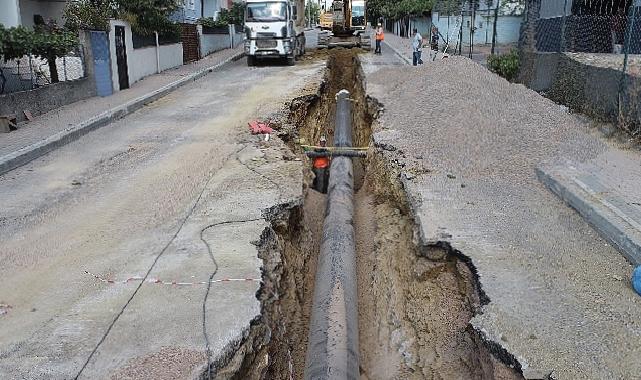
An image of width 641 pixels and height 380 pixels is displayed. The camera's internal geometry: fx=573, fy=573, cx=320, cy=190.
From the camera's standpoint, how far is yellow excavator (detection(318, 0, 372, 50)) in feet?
94.2

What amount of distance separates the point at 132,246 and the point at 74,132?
19.5 ft

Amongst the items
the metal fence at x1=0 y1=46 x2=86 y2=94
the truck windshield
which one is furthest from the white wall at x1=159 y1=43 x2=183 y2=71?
the metal fence at x1=0 y1=46 x2=86 y2=94

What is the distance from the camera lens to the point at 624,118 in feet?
32.9

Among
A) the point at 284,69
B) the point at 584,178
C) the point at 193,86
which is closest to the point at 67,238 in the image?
the point at 584,178

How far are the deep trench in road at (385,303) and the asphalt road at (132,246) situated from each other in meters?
0.28

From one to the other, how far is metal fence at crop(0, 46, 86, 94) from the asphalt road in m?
2.39

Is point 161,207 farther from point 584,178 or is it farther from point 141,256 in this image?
→ point 584,178

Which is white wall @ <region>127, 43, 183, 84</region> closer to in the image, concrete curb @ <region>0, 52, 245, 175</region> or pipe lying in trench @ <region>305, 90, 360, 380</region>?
concrete curb @ <region>0, 52, 245, 175</region>

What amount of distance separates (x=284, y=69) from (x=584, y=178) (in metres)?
15.1

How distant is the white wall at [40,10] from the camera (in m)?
20.5

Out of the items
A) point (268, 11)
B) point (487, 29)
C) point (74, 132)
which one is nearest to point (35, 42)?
point (74, 132)

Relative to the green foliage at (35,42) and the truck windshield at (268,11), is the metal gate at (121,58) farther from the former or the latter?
the truck windshield at (268,11)

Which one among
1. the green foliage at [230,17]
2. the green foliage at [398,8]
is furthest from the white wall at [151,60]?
the green foliage at [398,8]

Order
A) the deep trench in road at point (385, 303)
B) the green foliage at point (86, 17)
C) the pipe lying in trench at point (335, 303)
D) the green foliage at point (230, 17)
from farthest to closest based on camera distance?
the green foliage at point (230, 17) < the green foliage at point (86, 17) < the pipe lying in trench at point (335, 303) < the deep trench in road at point (385, 303)
